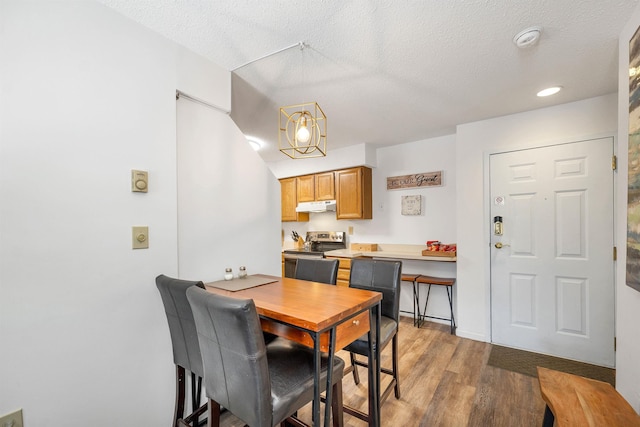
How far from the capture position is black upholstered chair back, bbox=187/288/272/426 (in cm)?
95

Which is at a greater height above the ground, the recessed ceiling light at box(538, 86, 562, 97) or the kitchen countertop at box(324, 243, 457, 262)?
the recessed ceiling light at box(538, 86, 562, 97)

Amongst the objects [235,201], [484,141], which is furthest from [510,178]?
[235,201]

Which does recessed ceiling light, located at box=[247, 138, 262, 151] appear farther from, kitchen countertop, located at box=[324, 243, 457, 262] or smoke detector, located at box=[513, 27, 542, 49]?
smoke detector, located at box=[513, 27, 542, 49]

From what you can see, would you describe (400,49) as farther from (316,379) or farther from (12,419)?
(12,419)

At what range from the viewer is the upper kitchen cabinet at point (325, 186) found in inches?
167

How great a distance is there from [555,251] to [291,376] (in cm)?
287

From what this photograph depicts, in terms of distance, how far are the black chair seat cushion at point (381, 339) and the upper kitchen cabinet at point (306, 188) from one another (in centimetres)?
285

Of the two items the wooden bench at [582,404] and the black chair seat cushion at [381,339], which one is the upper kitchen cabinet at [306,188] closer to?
the black chair seat cushion at [381,339]

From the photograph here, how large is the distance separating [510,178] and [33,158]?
368 cm

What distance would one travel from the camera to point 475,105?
2.65m

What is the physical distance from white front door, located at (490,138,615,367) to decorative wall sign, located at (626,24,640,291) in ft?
4.42

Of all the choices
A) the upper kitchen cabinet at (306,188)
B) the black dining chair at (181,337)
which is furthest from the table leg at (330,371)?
the upper kitchen cabinet at (306,188)

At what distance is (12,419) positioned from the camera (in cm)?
109

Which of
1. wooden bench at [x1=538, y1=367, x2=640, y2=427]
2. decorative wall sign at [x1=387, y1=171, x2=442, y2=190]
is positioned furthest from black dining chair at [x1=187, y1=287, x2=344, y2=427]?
decorative wall sign at [x1=387, y1=171, x2=442, y2=190]
